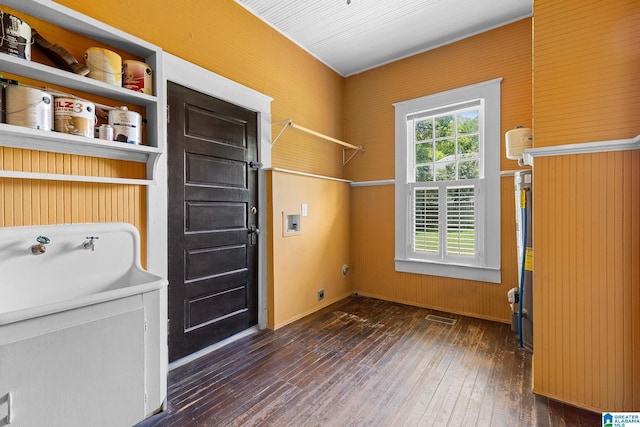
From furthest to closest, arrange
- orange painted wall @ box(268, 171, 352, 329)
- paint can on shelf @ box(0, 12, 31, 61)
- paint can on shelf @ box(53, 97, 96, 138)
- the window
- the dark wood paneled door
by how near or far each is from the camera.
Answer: the window → orange painted wall @ box(268, 171, 352, 329) → the dark wood paneled door → paint can on shelf @ box(53, 97, 96, 138) → paint can on shelf @ box(0, 12, 31, 61)

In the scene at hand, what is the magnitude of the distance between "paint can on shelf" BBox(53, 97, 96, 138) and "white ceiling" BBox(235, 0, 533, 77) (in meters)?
2.02

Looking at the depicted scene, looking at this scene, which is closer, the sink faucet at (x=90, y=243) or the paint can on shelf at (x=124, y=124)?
the sink faucet at (x=90, y=243)

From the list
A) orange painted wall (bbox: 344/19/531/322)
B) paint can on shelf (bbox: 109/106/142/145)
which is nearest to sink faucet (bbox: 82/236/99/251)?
paint can on shelf (bbox: 109/106/142/145)

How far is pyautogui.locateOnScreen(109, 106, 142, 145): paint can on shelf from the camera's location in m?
1.86

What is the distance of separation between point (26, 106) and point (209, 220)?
1.42 meters

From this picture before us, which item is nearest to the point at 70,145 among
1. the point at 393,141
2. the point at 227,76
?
the point at 227,76

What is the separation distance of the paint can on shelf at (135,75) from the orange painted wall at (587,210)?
2672 mm

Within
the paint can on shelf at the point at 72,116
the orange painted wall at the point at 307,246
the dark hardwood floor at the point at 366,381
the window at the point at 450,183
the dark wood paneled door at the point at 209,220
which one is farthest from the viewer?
the window at the point at 450,183

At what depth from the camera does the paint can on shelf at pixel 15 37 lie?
1.46 meters

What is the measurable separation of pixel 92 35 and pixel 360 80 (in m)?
3.39

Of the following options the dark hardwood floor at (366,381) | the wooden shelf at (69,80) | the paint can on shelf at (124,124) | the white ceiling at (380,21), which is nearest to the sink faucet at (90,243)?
the paint can on shelf at (124,124)

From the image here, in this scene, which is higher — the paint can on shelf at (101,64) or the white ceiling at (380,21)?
the white ceiling at (380,21)

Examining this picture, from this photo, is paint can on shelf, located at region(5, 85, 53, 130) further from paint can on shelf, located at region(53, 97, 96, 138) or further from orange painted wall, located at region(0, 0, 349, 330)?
orange painted wall, located at region(0, 0, 349, 330)

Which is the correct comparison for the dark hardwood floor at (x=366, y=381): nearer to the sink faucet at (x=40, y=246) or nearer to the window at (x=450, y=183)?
the window at (x=450, y=183)
